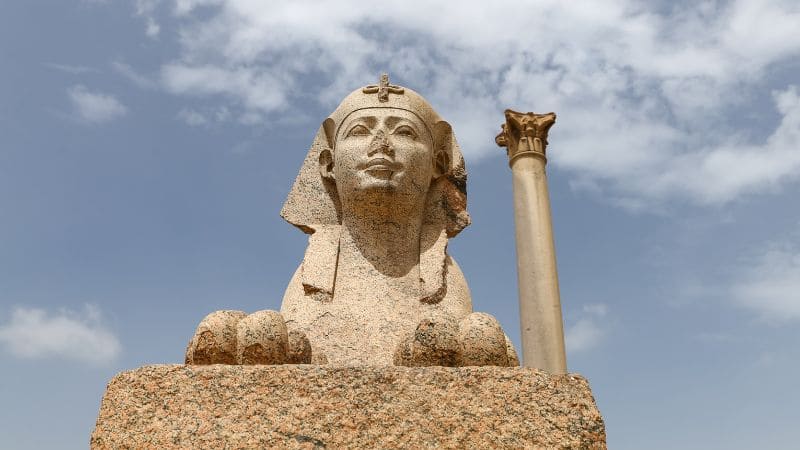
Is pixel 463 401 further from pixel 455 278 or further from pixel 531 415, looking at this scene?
pixel 455 278

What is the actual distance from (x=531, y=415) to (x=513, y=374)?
0.57 feet

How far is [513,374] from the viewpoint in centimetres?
335

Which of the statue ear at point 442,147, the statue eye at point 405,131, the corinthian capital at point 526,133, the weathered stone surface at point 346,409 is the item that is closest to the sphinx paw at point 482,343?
the weathered stone surface at point 346,409

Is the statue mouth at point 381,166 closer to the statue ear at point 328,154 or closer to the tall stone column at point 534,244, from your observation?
the statue ear at point 328,154

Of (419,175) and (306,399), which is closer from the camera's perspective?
(306,399)

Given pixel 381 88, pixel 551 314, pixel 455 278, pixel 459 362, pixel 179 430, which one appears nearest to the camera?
pixel 179 430

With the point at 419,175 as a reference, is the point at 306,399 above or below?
below

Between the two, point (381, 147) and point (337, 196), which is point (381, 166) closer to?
point (381, 147)

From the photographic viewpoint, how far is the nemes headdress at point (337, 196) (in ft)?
17.9

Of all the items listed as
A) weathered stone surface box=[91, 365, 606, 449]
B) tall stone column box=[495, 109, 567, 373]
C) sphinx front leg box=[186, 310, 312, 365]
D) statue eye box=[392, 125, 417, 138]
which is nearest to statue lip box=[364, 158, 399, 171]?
statue eye box=[392, 125, 417, 138]

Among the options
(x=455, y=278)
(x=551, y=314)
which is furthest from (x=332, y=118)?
(x=551, y=314)

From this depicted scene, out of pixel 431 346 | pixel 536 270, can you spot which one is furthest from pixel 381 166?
pixel 536 270

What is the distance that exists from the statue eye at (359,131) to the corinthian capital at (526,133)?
20.3 ft

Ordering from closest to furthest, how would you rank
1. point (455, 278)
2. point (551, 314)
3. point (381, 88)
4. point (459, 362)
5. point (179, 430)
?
point (179, 430)
point (459, 362)
point (455, 278)
point (381, 88)
point (551, 314)
